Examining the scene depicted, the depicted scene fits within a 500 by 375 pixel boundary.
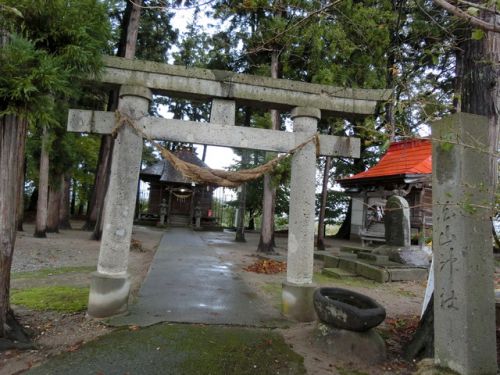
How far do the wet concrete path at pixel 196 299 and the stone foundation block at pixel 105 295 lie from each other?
18 centimetres

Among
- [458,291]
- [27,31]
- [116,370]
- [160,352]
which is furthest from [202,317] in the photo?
[27,31]

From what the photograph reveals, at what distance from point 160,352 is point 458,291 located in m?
3.17

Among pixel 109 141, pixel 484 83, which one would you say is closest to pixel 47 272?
pixel 109 141

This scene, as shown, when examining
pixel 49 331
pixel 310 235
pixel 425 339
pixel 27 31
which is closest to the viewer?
pixel 27 31

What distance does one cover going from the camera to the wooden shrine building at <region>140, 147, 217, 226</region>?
80.2ft

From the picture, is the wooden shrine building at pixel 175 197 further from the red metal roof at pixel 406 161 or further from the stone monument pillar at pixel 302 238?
the stone monument pillar at pixel 302 238

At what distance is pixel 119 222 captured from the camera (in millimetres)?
4828

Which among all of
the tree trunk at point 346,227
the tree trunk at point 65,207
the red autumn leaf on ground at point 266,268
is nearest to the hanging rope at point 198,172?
the red autumn leaf on ground at point 266,268

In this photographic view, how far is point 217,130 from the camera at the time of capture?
5.11 m

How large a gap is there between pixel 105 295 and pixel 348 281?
6.29 m

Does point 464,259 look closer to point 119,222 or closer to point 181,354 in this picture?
point 181,354

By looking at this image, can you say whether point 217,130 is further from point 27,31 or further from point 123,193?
point 27,31

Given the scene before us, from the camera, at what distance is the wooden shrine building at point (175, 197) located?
24.4 m

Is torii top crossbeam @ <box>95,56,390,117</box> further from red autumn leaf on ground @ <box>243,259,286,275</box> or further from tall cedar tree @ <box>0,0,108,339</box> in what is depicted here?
red autumn leaf on ground @ <box>243,259,286,275</box>
